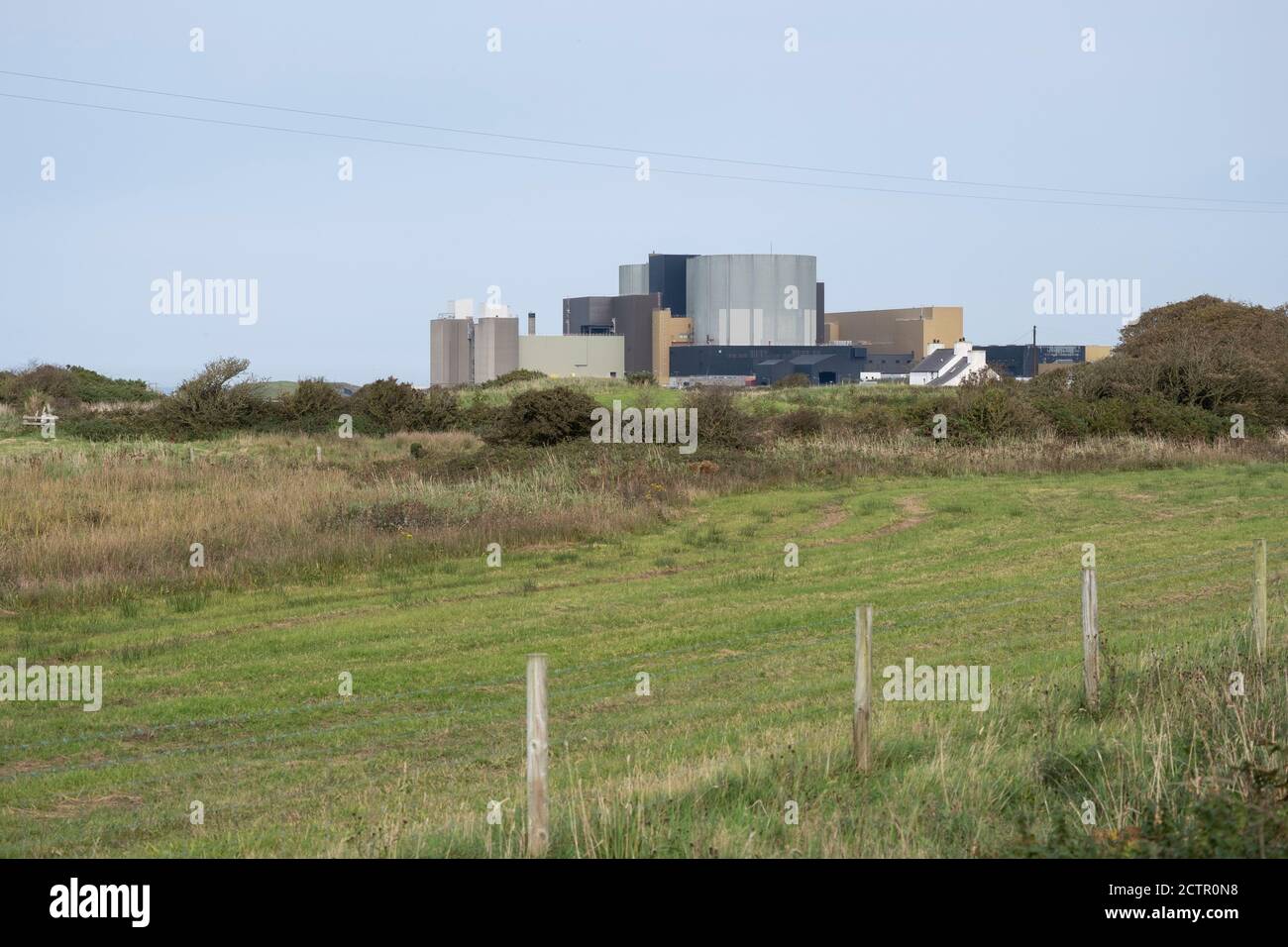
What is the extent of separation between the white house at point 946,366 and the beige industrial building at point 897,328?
1302 centimetres

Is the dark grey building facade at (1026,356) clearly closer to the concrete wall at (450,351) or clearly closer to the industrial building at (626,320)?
the industrial building at (626,320)

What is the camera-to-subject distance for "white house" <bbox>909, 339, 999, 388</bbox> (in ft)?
325

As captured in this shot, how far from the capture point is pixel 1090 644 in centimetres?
1010

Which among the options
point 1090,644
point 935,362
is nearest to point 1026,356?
point 935,362

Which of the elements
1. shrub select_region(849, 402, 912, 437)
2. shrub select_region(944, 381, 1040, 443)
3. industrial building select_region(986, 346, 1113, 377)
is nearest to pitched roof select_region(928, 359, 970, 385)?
industrial building select_region(986, 346, 1113, 377)

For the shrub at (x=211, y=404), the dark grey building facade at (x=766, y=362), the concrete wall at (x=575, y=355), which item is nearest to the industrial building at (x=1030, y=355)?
the dark grey building facade at (x=766, y=362)

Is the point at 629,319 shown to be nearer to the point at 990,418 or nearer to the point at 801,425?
the point at 801,425

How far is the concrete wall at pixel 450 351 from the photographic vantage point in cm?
11012

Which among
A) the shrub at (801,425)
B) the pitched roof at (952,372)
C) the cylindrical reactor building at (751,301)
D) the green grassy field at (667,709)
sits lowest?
the green grassy field at (667,709)

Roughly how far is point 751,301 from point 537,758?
116414 mm

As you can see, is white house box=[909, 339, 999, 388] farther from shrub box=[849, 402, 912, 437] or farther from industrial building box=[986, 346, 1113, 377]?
shrub box=[849, 402, 912, 437]

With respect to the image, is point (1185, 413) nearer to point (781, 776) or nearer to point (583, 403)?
point (583, 403)
